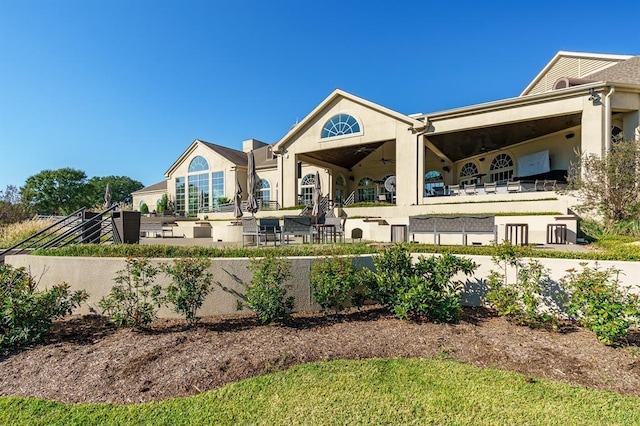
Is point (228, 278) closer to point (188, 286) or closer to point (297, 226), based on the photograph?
point (188, 286)

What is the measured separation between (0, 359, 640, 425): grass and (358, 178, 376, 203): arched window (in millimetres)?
22713

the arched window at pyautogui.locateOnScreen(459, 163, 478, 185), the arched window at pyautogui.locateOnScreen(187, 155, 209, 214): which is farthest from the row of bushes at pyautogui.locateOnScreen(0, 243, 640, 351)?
the arched window at pyautogui.locateOnScreen(187, 155, 209, 214)

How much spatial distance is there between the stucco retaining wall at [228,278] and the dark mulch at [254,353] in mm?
375

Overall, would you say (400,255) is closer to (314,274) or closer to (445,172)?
(314,274)

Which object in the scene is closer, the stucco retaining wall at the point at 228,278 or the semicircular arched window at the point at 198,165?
the stucco retaining wall at the point at 228,278

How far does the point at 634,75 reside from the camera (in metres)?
15.6

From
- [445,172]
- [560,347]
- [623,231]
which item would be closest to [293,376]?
[560,347]

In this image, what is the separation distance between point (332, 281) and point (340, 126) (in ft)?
51.1

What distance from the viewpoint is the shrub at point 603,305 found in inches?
144

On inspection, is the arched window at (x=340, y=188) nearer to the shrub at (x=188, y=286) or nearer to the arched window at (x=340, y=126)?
the arched window at (x=340, y=126)

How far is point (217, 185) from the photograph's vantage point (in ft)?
92.3

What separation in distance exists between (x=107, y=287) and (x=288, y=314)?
3.41m

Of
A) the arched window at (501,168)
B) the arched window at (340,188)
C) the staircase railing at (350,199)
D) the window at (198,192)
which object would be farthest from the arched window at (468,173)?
the window at (198,192)

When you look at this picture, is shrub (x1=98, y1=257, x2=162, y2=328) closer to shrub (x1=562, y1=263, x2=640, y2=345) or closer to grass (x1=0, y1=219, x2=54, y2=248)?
shrub (x1=562, y1=263, x2=640, y2=345)
